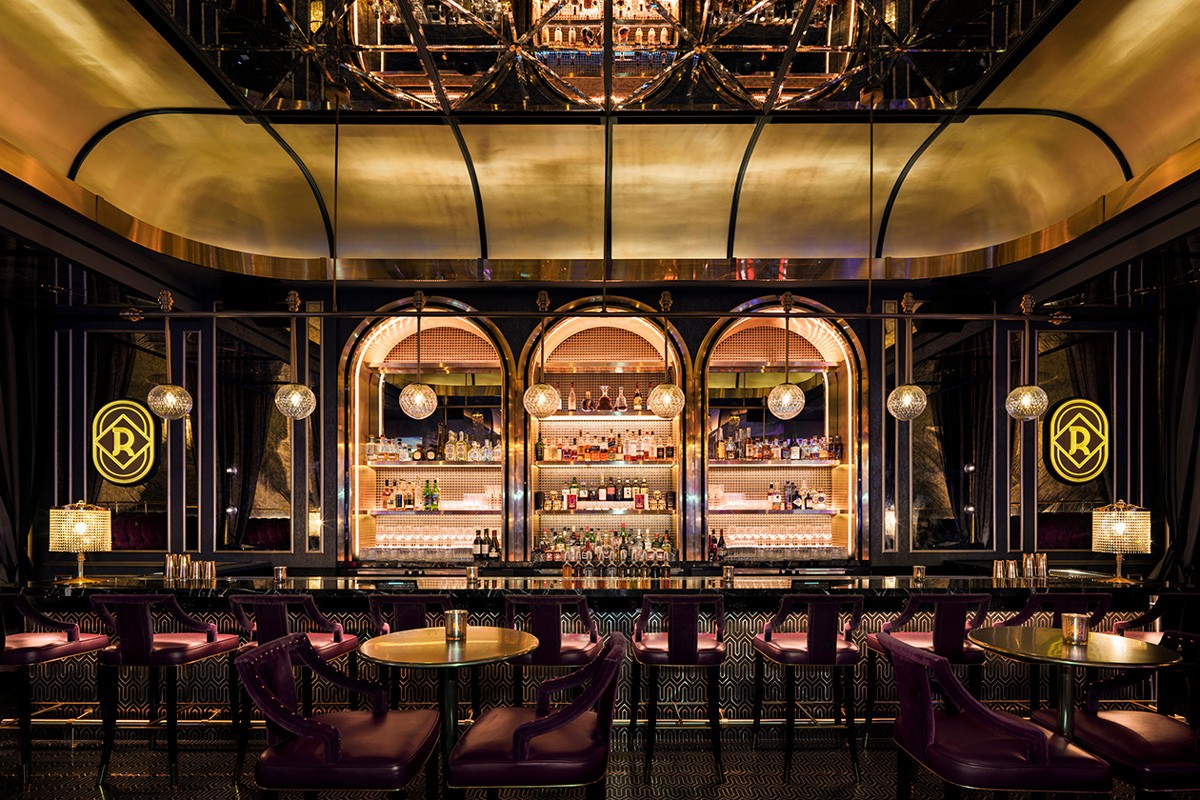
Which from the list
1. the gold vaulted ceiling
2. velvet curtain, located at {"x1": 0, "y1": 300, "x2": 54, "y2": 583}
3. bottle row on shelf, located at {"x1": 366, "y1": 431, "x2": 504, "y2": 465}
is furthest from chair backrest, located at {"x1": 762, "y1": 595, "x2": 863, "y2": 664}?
velvet curtain, located at {"x1": 0, "y1": 300, "x2": 54, "y2": 583}

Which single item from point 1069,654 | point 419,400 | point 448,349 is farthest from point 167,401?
point 1069,654

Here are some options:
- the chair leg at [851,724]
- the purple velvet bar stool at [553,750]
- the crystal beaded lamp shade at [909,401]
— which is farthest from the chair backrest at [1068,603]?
the purple velvet bar stool at [553,750]

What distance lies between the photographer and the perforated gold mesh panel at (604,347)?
7.86m

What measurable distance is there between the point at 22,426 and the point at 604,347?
16.3ft

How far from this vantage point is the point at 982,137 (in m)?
6.15

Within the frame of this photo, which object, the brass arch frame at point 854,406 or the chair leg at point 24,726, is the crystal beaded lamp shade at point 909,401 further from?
the chair leg at point 24,726

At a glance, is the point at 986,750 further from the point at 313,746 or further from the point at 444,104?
the point at 444,104

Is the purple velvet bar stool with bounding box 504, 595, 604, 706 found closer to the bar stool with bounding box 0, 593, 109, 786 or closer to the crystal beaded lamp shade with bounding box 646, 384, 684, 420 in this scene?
the crystal beaded lamp shade with bounding box 646, 384, 684, 420

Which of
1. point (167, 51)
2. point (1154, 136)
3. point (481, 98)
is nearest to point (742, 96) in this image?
point (481, 98)

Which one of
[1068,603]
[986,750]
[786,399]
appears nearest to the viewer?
[986,750]

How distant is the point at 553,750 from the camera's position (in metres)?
3.16

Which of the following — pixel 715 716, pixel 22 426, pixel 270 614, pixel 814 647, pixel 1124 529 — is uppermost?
pixel 22 426

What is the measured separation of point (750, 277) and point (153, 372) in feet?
17.0

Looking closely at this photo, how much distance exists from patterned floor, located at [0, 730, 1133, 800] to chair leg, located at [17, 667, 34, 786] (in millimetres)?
58
